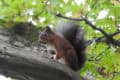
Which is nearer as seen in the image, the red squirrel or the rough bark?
the rough bark

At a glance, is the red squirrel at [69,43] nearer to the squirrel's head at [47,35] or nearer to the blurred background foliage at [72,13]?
the squirrel's head at [47,35]

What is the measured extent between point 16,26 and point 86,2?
450 millimetres

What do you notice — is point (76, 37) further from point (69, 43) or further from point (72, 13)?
point (72, 13)

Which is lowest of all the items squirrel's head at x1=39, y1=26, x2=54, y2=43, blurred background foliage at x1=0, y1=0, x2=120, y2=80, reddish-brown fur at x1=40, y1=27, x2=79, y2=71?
reddish-brown fur at x1=40, y1=27, x2=79, y2=71

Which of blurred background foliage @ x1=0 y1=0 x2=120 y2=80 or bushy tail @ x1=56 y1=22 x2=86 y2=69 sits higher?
blurred background foliage @ x1=0 y1=0 x2=120 y2=80

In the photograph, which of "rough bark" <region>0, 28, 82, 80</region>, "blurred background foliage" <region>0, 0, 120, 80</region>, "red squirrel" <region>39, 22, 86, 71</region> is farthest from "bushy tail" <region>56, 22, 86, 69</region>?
"rough bark" <region>0, 28, 82, 80</region>

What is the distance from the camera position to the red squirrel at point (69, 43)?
2.12 m

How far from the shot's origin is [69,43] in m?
2.23

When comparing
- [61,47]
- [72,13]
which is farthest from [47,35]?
[72,13]

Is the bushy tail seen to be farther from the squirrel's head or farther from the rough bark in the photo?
the rough bark

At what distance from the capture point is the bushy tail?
2.11 metres

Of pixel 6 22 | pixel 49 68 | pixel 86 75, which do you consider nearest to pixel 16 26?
pixel 6 22

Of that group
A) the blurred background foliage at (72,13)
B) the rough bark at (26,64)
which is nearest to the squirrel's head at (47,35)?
the blurred background foliage at (72,13)

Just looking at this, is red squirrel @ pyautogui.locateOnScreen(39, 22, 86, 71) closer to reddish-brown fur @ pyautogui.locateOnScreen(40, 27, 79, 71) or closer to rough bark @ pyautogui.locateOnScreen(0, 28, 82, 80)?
reddish-brown fur @ pyautogui.locateOnScreen(40, 27, 79, 71)
